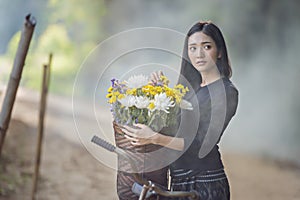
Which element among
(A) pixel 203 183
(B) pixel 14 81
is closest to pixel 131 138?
(A) pixel 203 183

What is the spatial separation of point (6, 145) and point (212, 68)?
84.3 inches

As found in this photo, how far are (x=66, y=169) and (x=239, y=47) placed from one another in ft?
5.26

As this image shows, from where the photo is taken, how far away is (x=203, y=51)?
1328 millimetres

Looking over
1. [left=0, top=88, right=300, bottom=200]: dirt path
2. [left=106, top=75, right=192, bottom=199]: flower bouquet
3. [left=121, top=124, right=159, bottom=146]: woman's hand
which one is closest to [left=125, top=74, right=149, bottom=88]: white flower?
[left=106, top=75, right=192, bottom=199]: flower bouquet

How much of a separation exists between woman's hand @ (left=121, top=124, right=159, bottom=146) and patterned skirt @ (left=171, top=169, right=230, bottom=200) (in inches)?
7.2

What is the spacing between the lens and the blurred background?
127 inches

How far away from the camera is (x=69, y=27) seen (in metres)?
3.28

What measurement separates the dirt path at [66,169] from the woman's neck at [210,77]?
1.83 m

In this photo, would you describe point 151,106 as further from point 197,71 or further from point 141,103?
point 197,71

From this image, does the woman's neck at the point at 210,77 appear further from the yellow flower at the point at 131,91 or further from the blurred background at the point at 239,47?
the blurred background at the point at 239,47

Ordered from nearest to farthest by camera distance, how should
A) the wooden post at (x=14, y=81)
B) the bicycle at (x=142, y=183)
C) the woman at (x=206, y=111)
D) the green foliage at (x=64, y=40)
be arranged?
the bicycle at (x=142, y=183) < the woman at (x=206, y=111) < the wooden post at (x=14, y=81) < the green foliage at (x=64, y=40)

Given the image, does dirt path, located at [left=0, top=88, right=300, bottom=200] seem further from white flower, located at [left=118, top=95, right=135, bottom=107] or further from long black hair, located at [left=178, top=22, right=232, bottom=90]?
white flower, located at [left=118, top=95, right=135, bottom=107]

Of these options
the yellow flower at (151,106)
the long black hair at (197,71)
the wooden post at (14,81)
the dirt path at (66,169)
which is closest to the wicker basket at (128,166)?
the yellow flower at (151,106)

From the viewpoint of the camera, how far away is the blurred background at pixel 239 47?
3.23 m
